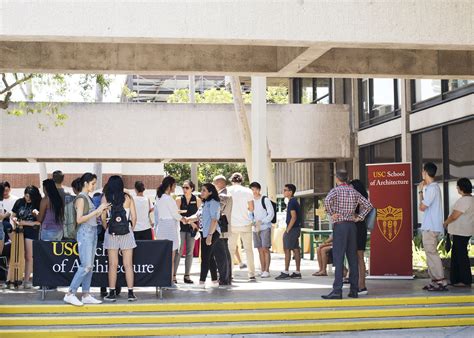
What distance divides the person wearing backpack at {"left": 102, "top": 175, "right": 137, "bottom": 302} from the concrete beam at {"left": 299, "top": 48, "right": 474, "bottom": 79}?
13.1 ft

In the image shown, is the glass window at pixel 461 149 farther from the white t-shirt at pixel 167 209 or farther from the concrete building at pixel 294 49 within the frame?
the white t-shirt at pixel 167 209

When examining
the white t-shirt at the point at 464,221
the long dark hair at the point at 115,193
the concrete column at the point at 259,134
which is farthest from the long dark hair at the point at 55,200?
the concrete column at the point at 259,134

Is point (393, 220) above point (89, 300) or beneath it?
above

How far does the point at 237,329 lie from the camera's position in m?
10.3

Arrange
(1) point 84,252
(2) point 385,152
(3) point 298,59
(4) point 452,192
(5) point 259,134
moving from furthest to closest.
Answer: (2) point 385,152
(5) point 259,134
(4) point 452,192
(3) point 298,59
(1) point 84,252

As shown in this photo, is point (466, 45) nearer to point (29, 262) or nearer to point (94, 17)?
point (94, 17)

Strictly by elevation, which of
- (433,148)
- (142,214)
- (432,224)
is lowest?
(432,224)

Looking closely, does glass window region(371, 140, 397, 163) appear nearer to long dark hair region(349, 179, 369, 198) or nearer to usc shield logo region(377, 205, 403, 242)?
usc shield logo region(377, 205, 403, 242)

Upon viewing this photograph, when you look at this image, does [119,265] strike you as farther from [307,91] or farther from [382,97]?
[307,91]

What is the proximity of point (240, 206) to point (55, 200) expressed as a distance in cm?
356

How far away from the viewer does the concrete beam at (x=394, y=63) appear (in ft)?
44.4

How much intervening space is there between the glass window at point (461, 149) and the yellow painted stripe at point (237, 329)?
25.6 ft

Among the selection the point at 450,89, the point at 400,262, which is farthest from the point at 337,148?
the point at 400,262

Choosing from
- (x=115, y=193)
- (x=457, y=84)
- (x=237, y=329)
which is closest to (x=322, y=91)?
(x=457, y=84)
